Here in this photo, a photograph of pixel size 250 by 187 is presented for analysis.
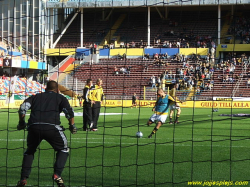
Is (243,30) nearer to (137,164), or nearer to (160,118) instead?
(160,118)

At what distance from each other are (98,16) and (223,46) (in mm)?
14740

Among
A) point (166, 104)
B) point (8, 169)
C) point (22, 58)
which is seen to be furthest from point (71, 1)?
point (8, 169)

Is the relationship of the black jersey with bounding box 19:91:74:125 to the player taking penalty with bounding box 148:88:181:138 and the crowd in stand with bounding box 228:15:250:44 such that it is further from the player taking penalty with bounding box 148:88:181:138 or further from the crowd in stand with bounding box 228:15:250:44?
the crowd in stand with bounding box 228:15:250:44

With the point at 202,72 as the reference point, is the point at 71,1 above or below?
above

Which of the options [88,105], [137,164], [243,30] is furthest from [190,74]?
[137,164]

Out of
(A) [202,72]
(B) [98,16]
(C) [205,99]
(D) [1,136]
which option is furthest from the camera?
(B) [98,16]

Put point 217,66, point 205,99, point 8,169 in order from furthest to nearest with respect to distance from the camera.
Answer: point 205,99 < point 217,66 < point 8,169

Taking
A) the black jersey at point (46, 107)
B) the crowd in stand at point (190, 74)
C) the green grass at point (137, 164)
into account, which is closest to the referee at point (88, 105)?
the green grass at point (137, 164)

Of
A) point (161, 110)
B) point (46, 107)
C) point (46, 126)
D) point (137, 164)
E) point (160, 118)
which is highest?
point (46, 107)

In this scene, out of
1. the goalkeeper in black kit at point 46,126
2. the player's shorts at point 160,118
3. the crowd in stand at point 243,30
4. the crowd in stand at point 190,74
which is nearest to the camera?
the goalkeeper in black kit at point 46,126

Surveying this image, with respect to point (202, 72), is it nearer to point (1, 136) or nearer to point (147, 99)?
point (147, 99)

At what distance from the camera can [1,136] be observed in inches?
570

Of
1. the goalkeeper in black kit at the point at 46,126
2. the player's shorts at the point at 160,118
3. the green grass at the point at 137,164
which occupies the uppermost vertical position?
the goalkeeper in black kit at the point at 46,126

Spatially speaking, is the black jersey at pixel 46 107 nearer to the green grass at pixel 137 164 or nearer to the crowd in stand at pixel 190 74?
the green grass at pixel 137 164
